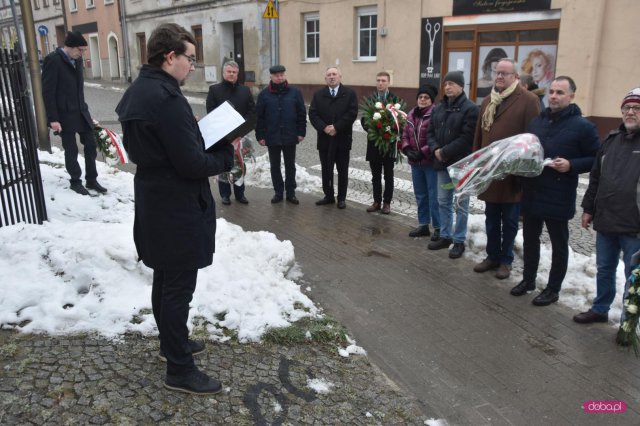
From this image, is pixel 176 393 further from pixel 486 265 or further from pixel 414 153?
pixel 414 153

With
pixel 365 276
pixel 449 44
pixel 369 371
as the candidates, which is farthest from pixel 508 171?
pixel 449 44

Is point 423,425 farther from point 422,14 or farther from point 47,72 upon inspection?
point 422,14

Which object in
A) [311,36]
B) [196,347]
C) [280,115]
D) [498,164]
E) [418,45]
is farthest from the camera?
[311,36]

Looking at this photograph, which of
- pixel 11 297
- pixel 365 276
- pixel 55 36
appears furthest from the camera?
pixel 55 36

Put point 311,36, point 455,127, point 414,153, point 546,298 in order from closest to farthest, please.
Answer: point 546,298 → point 455,127 → point 414,153 → point 311,36

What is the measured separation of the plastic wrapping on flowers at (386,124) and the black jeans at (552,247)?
8.41ft

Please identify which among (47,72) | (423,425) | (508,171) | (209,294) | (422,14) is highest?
(422,14)

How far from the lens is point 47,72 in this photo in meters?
6.62

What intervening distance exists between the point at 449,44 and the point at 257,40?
31.1 ft

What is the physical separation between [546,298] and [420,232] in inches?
84.4

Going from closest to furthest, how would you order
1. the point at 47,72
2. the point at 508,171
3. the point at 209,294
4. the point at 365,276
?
the point at 209,294 → the point at 508,171 → the point at 365,276 → the point at 47,72

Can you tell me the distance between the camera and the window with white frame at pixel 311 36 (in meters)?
20.7

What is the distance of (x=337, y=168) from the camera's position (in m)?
8.17

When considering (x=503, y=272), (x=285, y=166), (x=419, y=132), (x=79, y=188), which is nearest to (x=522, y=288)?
(x=503, y=272)
